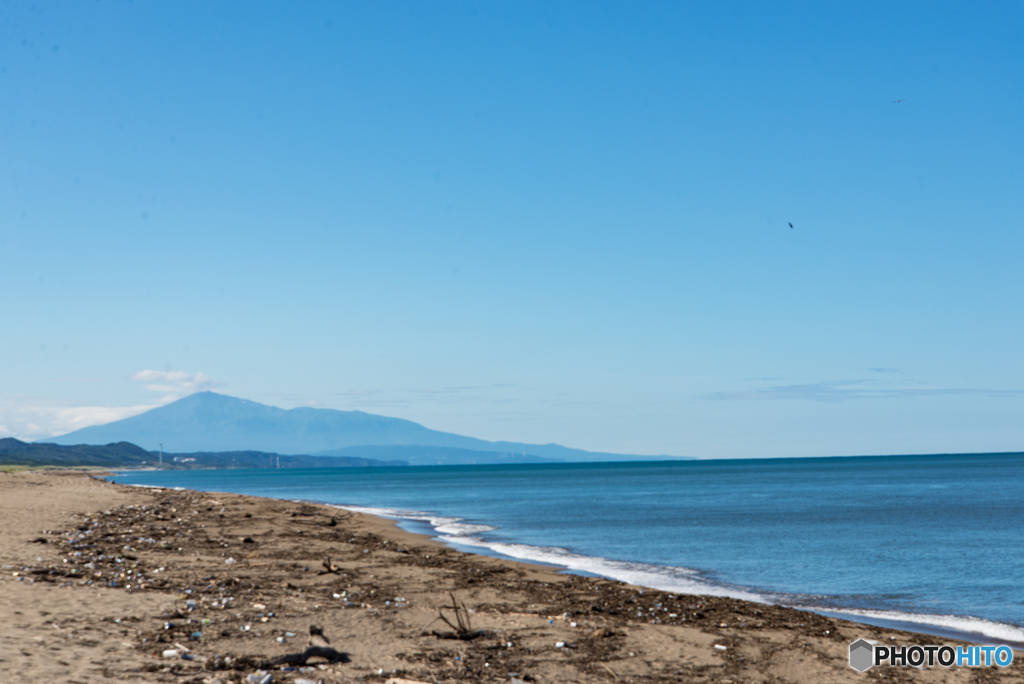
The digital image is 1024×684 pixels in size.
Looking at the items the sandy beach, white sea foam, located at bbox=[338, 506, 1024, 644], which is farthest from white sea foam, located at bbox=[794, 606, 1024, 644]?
the sandy beach

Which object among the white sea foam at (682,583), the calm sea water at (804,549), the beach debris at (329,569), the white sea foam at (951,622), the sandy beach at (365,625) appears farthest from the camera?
the calm sea water at (804,549)

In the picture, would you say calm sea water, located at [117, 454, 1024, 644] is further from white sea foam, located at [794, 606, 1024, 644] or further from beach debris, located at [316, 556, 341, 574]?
beach debris, located at [316, 556, 341, 574]

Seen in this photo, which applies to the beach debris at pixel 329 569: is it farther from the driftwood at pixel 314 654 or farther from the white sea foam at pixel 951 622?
the white sea foam at pixel 951 622

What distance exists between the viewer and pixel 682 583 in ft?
77.3

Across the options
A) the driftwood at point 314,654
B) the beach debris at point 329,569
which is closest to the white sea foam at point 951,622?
the beach debris at point 329,569

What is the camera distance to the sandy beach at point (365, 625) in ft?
33.9

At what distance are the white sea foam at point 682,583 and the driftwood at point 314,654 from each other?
40.8ft

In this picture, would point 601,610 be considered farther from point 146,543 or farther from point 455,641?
point 146,543

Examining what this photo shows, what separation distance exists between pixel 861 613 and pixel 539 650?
37.0 feet

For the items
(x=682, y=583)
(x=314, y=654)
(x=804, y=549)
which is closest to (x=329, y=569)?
(x=314, y=654)

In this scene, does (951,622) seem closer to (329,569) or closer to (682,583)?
(682,583)

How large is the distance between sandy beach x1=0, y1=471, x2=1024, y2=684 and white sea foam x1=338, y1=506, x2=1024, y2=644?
2768mm

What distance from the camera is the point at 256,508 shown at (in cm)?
4309

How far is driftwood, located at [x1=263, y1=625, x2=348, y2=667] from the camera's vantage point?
10.2 m
